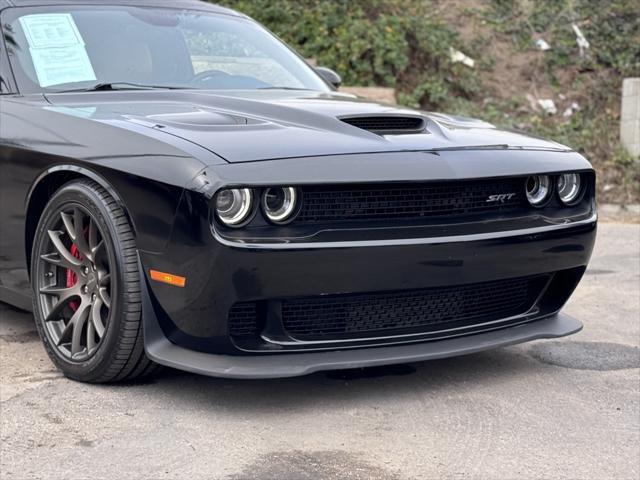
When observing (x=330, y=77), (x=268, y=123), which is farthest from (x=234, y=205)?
(x=330, y=77)

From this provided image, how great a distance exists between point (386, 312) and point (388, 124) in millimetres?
761

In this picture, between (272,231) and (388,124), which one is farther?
(388,124)

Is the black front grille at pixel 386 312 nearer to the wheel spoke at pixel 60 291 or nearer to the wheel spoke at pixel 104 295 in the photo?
the wheel spoke at pixel 104 295

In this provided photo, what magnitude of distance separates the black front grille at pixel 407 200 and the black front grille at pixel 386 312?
0.26 m

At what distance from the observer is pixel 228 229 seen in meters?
3.19

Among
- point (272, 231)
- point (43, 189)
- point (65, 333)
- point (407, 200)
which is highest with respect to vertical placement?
point (407, 200)

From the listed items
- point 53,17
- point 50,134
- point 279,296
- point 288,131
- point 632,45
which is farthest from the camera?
point 632,45

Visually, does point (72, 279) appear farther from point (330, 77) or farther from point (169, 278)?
point (330, 77)

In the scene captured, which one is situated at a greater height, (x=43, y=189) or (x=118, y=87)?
(x=118, y=87)

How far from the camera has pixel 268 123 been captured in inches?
143

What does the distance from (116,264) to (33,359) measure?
2.82 ft

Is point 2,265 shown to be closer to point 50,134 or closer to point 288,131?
point 50,134

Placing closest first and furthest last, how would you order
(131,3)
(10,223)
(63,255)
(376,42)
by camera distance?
(63,255) < (10,223) < (131,3) < (376,42)

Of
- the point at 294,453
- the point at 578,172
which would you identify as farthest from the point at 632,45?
the point at 294,453
